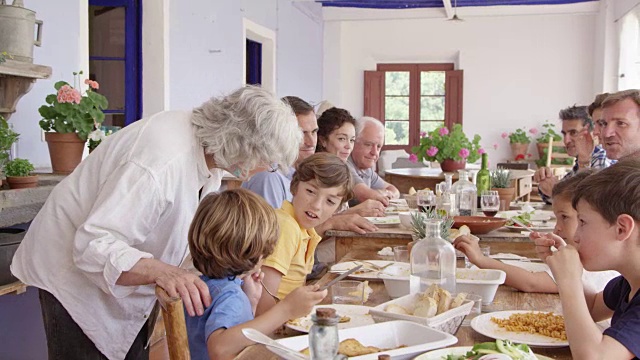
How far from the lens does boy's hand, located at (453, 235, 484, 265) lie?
2.40 m

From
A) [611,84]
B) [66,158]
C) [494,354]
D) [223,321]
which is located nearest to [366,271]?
[223,321]

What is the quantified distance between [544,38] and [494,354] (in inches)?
452

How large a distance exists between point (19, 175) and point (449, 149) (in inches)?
168

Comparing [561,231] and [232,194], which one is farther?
[561,231]

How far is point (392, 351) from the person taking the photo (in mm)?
1452

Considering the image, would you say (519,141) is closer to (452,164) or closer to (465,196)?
(452,164)

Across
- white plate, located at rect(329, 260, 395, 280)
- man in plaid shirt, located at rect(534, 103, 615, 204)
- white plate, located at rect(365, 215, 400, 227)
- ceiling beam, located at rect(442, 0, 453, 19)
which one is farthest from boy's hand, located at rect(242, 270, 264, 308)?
ceiling beam, located at rect(442, 0, 453, 19)

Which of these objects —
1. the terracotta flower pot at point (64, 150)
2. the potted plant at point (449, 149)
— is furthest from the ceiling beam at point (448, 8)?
the terracotta flower pot at point (64, 150)

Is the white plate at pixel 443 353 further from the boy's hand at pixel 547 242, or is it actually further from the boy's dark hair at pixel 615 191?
the boy's hand at pixel 547 242

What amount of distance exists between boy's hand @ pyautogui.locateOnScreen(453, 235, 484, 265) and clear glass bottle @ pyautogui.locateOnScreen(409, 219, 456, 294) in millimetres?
427

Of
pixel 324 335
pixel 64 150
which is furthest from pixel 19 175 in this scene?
pixel 324 335

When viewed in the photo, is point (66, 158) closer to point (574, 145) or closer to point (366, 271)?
point (366, 271)

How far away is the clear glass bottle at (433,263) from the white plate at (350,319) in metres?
0.17

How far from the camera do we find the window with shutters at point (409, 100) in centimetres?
1245
